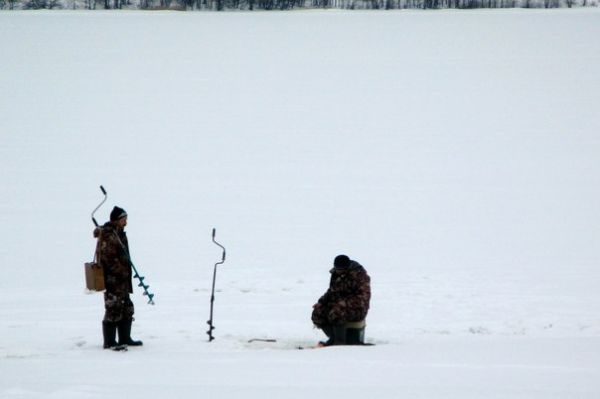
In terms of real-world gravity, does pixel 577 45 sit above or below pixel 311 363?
above

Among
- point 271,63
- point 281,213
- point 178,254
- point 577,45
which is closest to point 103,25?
point 271,63

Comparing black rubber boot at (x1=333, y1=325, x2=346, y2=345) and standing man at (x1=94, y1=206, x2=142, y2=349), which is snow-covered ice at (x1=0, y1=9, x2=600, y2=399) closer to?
standing man at (x1=94, y1=206, x2=142, y2=349)

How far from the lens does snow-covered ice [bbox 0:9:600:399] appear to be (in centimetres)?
664

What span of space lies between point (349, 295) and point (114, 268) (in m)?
2.21

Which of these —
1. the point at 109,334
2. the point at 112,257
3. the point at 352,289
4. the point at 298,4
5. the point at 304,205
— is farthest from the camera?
the point at 298,4

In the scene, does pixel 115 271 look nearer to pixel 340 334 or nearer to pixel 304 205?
pixel 340 334

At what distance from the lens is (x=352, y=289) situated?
7.65 meters

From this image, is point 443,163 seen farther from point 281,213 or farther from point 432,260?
point 432,260

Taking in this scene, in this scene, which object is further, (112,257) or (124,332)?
(124,332)

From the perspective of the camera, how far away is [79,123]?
35.4 metres

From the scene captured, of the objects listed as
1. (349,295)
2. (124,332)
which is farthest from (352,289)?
(124,332)

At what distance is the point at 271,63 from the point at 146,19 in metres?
22.7

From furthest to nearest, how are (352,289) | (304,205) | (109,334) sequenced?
(304,205), (352,289), (109,334)

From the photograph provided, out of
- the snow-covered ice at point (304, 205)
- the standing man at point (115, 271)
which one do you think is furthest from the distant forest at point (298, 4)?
the standing man at point (115, 271)
